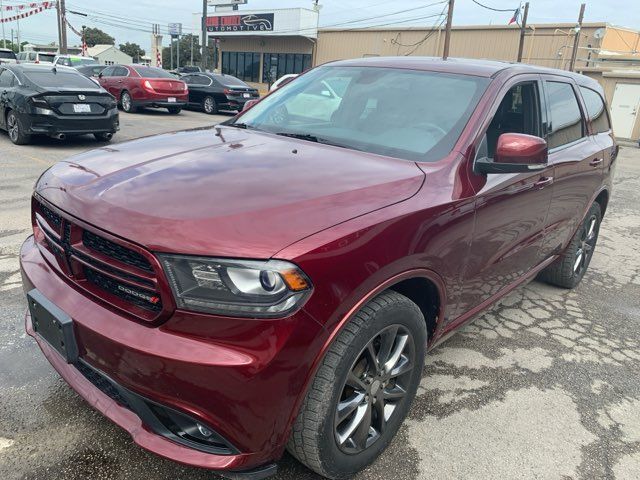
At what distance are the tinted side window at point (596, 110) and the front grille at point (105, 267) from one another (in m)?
3.78

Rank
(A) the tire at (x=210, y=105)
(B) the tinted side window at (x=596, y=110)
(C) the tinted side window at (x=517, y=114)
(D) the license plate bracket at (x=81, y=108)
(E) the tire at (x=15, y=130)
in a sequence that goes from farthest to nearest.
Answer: (A) the tire at (x=210, y=105) → (E) the tire at (x=15, y=130) → (D) the license plate bracket at (x=81, y=108) → (B) the tinted side window at (x=596, y=110) → (C) the tinted side window at (x=517, y=114)

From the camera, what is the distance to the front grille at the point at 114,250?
1817 millimetres

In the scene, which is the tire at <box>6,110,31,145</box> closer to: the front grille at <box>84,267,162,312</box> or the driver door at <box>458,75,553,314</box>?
the front grille at <box>84,267,162,312</box>

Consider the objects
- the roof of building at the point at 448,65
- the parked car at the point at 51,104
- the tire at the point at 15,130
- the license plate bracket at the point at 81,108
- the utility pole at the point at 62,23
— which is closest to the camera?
the roof of building at the point at 448,65

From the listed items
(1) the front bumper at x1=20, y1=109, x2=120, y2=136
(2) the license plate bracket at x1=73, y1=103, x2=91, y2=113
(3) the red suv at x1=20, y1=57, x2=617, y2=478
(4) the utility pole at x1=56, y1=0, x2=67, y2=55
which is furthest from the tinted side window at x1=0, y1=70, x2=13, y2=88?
(4) the utility pole at x1=56, y1=0, x2=67, y2=55

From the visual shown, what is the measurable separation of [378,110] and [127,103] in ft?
49.6

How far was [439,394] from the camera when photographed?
2943 millimetres

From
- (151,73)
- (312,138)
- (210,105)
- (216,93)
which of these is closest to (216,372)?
(312,138)

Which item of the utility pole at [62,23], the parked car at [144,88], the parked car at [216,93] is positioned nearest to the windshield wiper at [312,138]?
the parked car at [144,88]

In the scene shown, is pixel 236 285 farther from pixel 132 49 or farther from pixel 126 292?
pixel 132 49

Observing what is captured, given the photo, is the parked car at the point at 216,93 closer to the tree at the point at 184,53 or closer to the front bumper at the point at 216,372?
the front bumper at the point at 216,372

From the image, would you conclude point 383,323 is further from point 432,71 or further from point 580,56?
point 580,56

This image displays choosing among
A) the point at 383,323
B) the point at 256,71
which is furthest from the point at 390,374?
the point at 256,71

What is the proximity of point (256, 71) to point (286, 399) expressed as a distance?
40.2 metres
